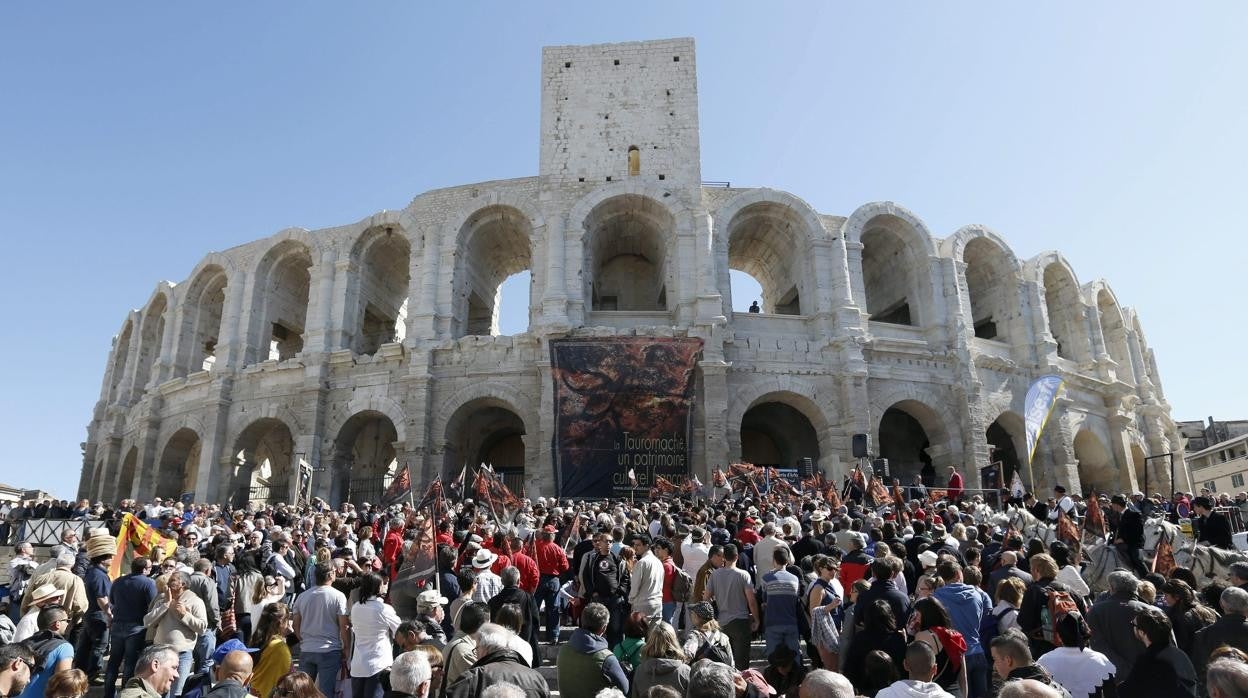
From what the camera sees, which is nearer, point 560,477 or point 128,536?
point 128,536

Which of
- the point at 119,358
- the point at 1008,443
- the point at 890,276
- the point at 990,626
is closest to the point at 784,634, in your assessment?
the point at 990,626

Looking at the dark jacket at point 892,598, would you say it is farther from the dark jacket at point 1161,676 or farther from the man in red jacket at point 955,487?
the man in red jacket at point 955,487

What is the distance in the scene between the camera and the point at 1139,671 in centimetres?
461

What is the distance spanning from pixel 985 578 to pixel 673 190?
21.2 metres

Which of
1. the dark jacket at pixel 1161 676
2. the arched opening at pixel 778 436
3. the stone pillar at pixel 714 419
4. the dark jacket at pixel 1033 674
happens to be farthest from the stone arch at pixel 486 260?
the dark jacket at pixel 1033 674

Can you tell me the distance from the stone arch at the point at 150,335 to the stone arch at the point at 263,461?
21.1 ft

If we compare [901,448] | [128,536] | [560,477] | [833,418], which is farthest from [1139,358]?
[128,536]

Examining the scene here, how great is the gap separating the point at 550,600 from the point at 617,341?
49.0 feet

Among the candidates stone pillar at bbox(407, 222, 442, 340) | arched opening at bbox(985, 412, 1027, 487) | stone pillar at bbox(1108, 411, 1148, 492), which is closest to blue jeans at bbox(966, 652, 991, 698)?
arched opening at bbox(985, 412, 1027, 487)

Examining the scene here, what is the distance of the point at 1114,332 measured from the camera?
3231cm

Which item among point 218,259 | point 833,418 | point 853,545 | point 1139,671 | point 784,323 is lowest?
point 1139,671

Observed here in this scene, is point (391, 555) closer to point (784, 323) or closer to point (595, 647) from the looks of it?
point (595, 647)

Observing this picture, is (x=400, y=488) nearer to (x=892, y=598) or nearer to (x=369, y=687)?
(x=369, y=687)

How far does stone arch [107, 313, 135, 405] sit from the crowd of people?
30.0m
